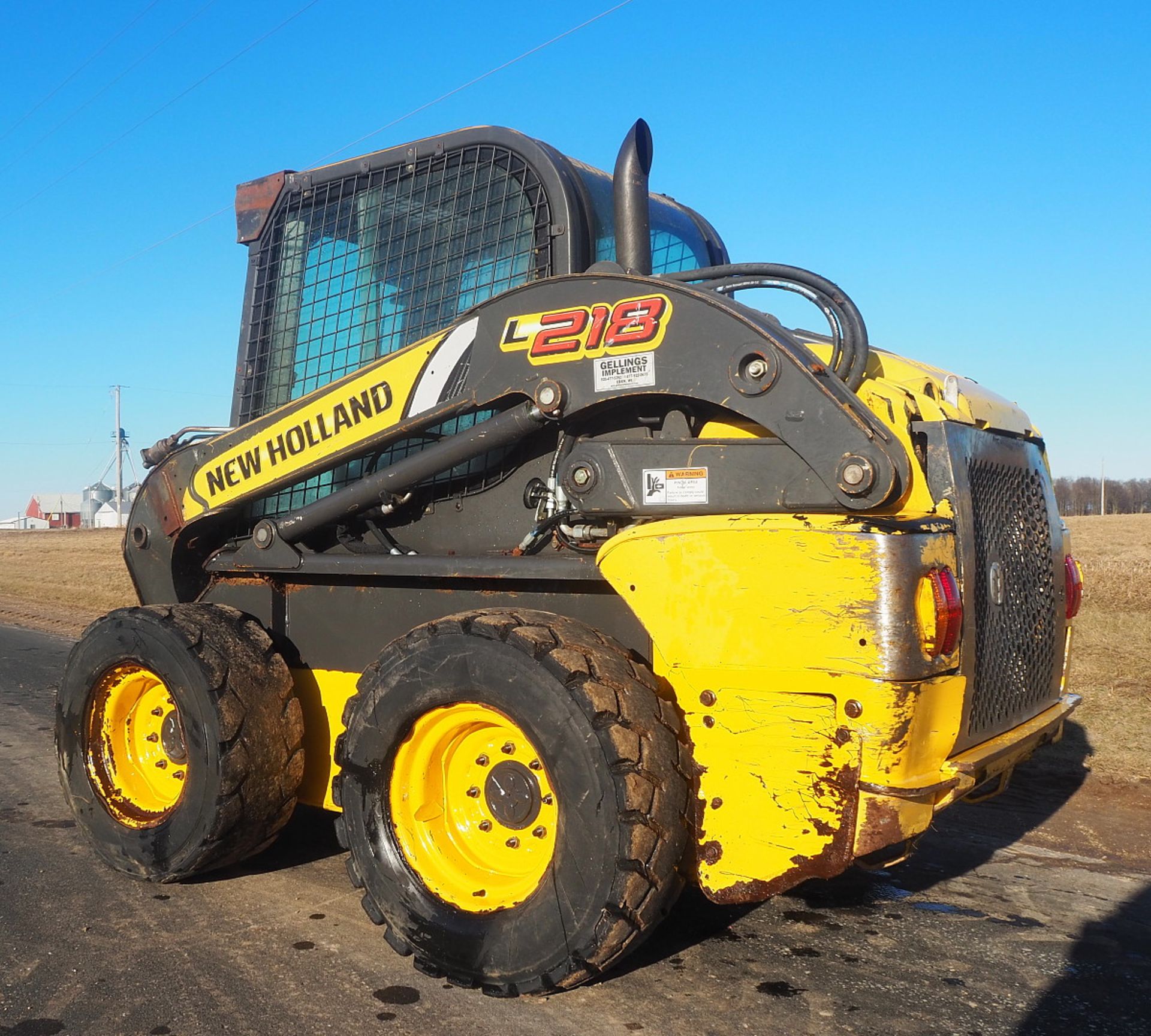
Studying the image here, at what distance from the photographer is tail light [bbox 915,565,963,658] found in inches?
113

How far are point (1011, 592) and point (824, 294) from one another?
1188mm

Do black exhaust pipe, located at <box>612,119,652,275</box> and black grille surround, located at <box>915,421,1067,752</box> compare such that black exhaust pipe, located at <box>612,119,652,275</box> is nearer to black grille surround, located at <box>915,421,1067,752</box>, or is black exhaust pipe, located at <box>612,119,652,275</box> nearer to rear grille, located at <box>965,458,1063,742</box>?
black grille surround, located at <box>915,421,1067,752</box>

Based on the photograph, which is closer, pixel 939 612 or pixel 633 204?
pixel 939 612

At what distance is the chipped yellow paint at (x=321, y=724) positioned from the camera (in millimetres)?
4285

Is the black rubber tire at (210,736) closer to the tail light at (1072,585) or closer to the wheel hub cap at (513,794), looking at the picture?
the wheel hub cap at (513,794)

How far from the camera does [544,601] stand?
3.71 meters

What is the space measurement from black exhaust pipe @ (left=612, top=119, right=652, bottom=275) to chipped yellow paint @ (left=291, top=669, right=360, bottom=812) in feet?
6.33

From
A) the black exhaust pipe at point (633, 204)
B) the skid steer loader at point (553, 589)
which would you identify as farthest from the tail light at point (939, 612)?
the black exhaust pipe at point (633, 204)

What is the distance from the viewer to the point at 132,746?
4586 millimetres

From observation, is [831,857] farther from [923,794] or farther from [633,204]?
[633,204]

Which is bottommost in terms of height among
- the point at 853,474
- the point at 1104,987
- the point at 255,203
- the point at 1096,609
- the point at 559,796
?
the point at 1104,987

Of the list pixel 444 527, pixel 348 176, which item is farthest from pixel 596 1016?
pixel 348 176

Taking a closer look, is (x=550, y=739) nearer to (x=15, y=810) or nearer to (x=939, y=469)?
(x=939, y=469)

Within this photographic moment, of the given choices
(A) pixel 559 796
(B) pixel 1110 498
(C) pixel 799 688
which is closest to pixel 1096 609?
(C) pixel 799 688
